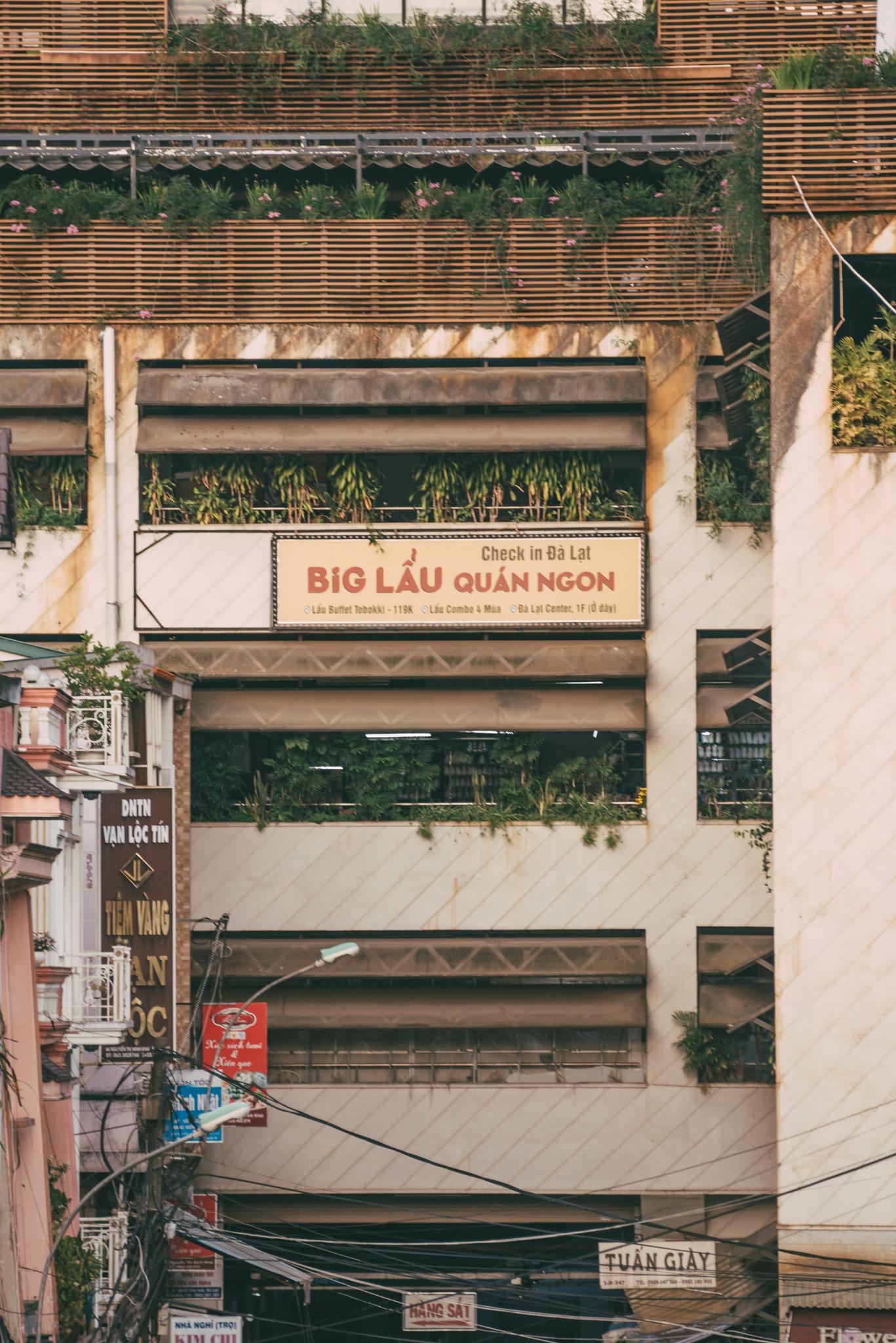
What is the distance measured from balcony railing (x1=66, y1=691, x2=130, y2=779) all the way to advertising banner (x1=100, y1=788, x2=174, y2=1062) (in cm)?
123

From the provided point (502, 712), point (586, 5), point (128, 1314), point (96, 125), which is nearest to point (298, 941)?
point (502, 712)

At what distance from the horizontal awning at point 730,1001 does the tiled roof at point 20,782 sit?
52.7 ft

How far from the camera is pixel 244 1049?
35.7 m

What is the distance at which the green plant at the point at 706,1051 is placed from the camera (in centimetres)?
3725

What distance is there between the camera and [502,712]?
3884 centimetres

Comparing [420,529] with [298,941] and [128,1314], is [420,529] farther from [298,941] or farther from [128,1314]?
[128,1314]

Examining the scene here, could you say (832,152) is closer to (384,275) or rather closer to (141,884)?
(384,275)

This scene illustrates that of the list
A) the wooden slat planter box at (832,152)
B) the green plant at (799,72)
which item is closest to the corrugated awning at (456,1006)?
the wooden slat planter box at (832,152)

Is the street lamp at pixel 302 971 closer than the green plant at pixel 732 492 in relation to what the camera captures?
Yes

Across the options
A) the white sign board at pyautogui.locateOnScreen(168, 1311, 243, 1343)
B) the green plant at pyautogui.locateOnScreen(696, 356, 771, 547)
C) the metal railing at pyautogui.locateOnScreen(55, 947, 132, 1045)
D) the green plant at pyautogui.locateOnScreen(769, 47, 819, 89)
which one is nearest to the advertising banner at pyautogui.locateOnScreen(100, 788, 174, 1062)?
the metal railing at pyautogui.locateOnScreen(55, 947, 132, 1045)

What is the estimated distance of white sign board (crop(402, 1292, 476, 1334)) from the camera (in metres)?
35.9

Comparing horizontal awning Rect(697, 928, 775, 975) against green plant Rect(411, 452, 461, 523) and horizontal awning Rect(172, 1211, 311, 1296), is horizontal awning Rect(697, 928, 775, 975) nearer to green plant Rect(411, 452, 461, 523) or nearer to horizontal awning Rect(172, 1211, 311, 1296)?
horizontal awning Rect(172, 1211, 311, 1296)

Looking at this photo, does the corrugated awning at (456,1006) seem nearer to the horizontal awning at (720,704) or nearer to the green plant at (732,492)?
the horizontal awning at (720,704)

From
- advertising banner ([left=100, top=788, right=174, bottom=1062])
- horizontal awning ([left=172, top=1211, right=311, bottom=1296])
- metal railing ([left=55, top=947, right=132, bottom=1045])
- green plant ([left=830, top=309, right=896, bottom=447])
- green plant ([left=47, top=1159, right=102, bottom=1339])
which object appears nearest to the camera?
green plant ([left=47, top=1159, right=102, bottom=1339])
